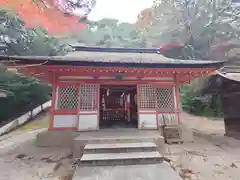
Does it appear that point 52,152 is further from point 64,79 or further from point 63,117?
point 64,79

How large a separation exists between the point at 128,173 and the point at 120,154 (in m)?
0.85

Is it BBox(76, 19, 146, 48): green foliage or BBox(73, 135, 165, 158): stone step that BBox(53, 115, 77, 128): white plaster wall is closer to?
BBox(73, 135, 165, 158): stone step

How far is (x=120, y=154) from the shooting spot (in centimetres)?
459

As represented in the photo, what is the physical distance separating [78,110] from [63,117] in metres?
0.59

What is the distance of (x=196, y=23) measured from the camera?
18391 mm

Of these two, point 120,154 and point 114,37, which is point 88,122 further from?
point 114,37

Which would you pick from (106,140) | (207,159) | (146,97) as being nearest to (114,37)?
(146,97)

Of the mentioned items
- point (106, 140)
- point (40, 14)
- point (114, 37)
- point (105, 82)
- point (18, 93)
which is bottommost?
point (106, 140)

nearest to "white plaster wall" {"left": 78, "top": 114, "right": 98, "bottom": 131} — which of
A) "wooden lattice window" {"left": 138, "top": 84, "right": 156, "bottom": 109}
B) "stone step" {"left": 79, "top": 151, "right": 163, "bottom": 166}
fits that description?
"wooden lattice window" {"left": 138, "top": 84, "right": 156, "bottom": 109}

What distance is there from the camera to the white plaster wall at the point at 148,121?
6609 mm

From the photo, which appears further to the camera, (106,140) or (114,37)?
(114,37)

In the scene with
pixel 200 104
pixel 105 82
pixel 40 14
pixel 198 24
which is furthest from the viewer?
pixel 198 24

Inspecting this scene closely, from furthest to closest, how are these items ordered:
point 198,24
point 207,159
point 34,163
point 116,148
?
point 198,24 < point 207,159 < point 34,163 < point 116,148

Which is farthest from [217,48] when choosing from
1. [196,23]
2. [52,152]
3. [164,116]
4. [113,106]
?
[52,152]
